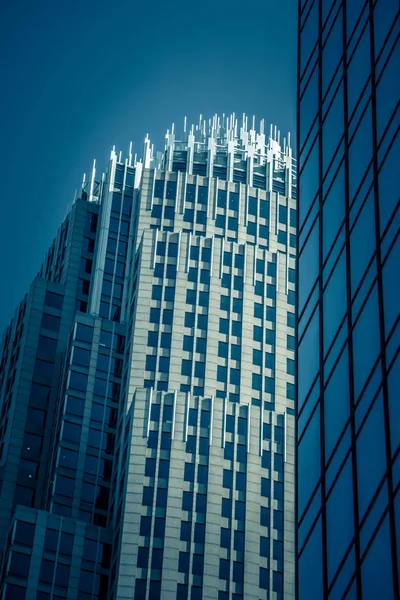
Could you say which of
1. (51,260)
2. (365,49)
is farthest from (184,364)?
(365,49)

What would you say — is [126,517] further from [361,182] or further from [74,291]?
[361,182]

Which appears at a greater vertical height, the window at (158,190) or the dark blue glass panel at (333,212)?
the window at (158,190)

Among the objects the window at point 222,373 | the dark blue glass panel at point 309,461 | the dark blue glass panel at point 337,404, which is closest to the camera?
the dark blue glass panel at point 337,404

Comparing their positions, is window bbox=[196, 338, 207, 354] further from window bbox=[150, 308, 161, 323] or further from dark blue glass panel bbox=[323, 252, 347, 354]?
dark blue glass panel bbox=[323, 252, 347, 354]

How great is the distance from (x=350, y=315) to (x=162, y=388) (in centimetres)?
9547

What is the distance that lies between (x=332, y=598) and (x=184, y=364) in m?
101

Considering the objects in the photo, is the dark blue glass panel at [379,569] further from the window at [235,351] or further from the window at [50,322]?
the window at [50,322]

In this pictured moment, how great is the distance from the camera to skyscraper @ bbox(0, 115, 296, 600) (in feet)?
409

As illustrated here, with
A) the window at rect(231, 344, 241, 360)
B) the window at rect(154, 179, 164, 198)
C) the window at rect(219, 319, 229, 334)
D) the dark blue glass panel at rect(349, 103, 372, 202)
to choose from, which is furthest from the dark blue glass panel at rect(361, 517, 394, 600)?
the window at rect(154, 179, 164, 198)

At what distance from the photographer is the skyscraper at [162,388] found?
125m

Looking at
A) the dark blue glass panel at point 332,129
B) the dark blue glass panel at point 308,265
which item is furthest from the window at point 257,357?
the dark blue glass panel at point 332,129

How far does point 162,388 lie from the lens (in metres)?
138

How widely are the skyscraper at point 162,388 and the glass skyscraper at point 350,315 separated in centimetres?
Result: 7684

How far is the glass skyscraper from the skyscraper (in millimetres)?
76838
